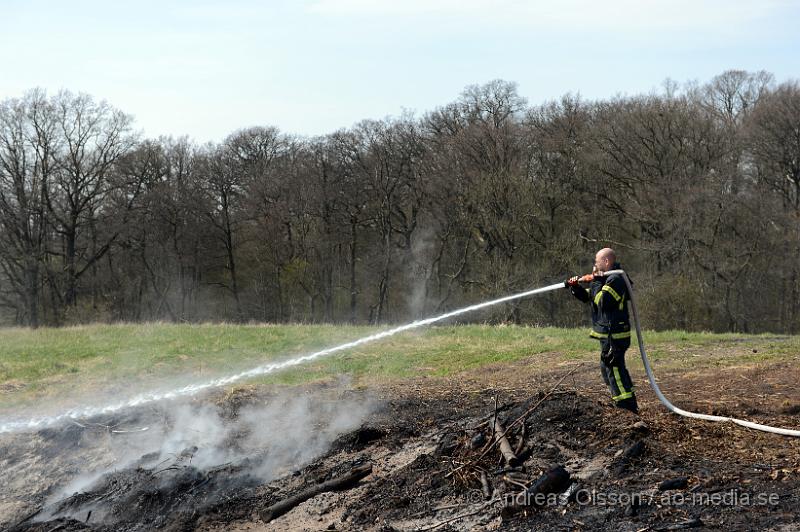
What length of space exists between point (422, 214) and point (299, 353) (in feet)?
85.4

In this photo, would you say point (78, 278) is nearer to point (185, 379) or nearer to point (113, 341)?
point (113, 341)

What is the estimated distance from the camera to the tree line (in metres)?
32.4

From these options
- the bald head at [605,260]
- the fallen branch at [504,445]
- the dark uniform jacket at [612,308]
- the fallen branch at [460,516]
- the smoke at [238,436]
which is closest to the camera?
the fallen branch at [460,516]

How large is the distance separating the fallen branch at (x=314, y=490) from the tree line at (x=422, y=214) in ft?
79.6

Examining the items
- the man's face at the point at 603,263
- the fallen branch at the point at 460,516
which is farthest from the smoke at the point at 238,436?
the man's face at the point at 603,263

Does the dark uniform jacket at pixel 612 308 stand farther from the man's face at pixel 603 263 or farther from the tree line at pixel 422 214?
the tree line at pixel 422 214

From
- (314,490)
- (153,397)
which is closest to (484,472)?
(314,490)

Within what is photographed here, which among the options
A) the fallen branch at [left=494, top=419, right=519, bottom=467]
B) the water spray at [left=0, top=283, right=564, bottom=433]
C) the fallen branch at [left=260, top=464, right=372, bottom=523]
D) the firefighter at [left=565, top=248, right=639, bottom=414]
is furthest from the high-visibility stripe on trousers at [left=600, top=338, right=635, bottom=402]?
the fallen branch at [left=260, top=464, right=372, bottom=523]

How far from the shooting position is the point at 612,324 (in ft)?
26.9

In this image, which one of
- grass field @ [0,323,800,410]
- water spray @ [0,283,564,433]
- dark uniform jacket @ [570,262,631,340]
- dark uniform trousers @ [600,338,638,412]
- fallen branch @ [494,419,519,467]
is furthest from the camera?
grass field @ [0,323,800,410]

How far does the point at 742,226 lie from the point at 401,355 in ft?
75.0

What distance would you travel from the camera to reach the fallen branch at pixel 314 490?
7512 mm

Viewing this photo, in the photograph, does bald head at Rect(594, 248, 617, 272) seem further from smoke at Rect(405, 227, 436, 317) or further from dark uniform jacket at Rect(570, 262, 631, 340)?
smoke at Rect(405, 227, 436, 317)

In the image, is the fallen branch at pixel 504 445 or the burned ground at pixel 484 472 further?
the fallen branch at pixel 504 445
